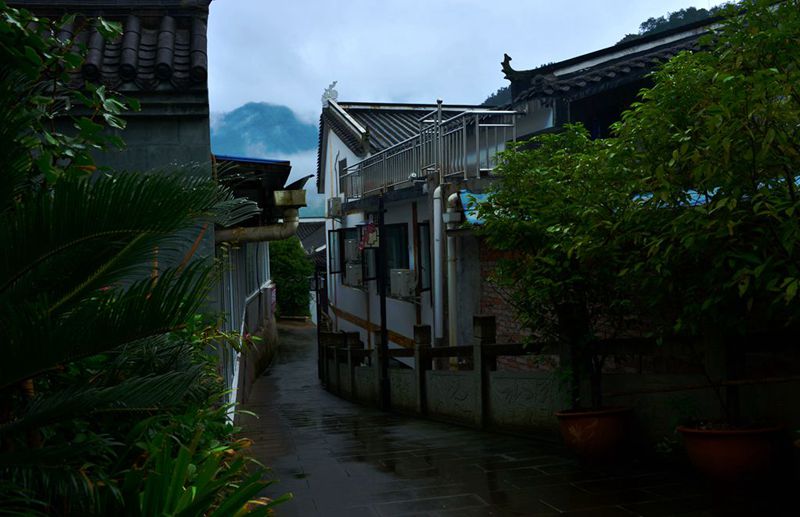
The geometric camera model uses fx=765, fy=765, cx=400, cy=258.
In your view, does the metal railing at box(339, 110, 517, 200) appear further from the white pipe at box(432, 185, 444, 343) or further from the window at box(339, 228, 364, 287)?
the window at box(339, 228, 364, 287)

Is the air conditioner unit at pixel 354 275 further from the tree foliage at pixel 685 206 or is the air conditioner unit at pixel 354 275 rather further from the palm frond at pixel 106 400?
the palm frond at pixel 106 400

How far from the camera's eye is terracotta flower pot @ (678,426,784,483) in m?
5.98

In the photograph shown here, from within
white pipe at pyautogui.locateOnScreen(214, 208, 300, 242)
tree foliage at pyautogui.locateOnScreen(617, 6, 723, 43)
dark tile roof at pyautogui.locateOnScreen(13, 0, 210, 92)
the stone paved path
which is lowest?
the stone paved path

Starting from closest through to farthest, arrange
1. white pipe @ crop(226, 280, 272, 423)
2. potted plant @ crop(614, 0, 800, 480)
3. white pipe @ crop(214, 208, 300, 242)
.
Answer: potted plant @ crop(614, 0, 800, 480) < white pipe @ crop(226, 280, 272, 423) < white pipe @ crop(214, 208, 300, 242)

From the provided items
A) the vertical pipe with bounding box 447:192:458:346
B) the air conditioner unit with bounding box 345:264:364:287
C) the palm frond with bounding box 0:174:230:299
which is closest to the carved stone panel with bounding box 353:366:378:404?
the vertical pipe with bounding box 447:192:458:346

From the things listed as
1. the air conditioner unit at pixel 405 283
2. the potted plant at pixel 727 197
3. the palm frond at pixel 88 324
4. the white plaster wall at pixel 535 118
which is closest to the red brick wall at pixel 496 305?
the white plaster wall at pixel 535 118

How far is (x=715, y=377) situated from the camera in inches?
261

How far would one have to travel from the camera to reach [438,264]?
14148mm

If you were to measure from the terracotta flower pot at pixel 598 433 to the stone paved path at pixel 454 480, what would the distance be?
0.18 meters

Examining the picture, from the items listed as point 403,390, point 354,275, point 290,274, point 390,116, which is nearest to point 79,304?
point 403,390

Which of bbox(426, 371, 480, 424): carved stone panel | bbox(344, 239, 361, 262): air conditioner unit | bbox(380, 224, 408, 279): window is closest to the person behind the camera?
bbox(426, 371, 480, 424): carved stone panel

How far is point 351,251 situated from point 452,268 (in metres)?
10.8

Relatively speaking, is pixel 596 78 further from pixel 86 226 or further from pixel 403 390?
pixel 86 226

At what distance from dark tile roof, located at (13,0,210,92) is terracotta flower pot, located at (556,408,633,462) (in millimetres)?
4749
